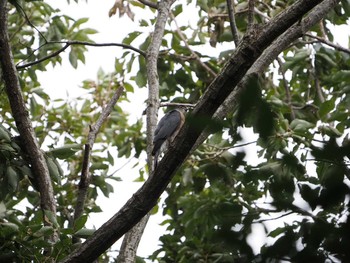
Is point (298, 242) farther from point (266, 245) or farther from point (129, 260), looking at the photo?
point (129, 260)

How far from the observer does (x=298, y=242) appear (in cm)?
128

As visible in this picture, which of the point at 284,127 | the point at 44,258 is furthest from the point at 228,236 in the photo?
the point at 284,127

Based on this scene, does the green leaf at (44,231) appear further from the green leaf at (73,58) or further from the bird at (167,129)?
the green leaf at (73,58)

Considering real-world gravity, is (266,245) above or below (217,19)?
below

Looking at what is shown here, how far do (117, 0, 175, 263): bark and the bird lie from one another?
7cm

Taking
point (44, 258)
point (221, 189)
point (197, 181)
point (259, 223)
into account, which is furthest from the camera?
point (197, 181)

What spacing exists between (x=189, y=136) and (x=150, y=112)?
1214 mm

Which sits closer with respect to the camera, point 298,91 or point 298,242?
point 298,242

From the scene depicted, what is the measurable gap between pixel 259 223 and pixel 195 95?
4210 mm

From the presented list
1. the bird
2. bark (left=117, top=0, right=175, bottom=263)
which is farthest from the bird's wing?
bark (left=117, top=0, right=175, bottom=263)

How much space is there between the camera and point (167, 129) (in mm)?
4258

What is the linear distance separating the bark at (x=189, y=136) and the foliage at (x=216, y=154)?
0.20m

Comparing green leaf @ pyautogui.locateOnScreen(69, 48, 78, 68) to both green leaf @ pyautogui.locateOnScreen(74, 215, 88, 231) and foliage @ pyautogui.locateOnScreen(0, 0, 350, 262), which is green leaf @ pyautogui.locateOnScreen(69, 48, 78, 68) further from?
green leaf @ pyautogui.locateOnScreen(74, 215, 88, 231)

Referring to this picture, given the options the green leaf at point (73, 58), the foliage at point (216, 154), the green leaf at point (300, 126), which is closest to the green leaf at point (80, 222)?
the foliage at point (216, 154)
